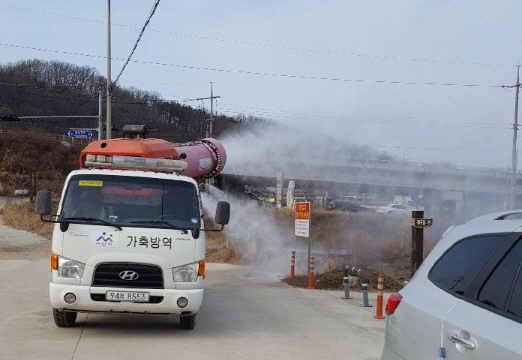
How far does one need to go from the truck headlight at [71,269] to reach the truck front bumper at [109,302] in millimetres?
148

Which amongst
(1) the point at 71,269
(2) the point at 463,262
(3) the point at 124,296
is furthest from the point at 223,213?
(2) the point at 463,262

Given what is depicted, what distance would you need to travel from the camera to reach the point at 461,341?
3346mm

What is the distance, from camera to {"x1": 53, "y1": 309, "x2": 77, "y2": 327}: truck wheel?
9.66 metres

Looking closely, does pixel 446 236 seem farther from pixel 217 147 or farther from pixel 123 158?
pixel 217 147

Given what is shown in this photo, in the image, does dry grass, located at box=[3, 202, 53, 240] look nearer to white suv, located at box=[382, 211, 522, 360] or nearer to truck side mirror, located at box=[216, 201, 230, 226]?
truck side mirror, located at box=[216, 201, 230, 226]

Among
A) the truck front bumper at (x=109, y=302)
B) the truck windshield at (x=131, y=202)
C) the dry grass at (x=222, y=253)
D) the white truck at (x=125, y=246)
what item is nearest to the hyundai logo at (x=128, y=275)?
the white truck at (x=125, y=246)

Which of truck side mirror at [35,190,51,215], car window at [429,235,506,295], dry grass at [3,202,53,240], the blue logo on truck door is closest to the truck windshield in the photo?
truck side mirror at [35,190,51,215]

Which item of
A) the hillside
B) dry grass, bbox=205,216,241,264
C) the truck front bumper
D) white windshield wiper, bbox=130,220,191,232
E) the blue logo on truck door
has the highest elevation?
the hillside

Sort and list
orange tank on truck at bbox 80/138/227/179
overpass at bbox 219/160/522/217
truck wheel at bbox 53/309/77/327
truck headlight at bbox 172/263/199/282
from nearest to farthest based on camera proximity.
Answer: truck headlight at bbox 172/263/199/282
truck wheel at bbox 53/309/77/327
orange tank on truck at bbox 80/138/227/179
overpass at bbox 219/160/522/217

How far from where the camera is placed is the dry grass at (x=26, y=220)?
111ft

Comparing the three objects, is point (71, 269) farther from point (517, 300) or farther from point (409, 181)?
point (409, 181)

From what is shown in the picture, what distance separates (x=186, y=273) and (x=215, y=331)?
1.58 m

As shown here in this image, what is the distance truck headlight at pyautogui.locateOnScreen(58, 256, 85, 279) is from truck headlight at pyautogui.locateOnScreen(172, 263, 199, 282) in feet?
4.29

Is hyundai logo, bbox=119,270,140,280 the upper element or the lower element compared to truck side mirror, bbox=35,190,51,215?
lower
